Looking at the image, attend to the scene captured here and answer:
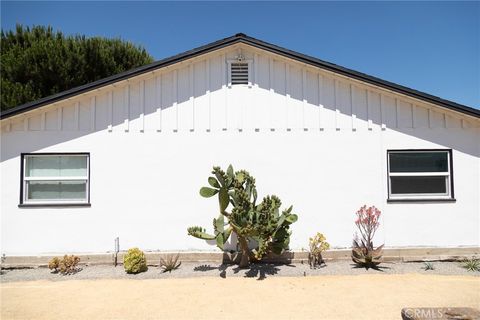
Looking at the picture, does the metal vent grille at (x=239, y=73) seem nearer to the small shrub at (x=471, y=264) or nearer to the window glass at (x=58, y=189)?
the window glass at (x=58, y=189)

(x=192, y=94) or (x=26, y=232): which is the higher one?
(x=192, y=94)

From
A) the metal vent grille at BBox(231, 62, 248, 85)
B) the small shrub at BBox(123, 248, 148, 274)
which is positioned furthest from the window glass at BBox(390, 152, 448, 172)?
the small shrub at BBox(123, 248, 148, 274)

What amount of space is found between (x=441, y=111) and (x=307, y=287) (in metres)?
5.73

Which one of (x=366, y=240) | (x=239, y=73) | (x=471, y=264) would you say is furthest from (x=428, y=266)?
(x=239, y=73)

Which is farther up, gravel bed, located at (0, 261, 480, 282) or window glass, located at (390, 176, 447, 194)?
window glass, located at (390, 176, 447, 194)

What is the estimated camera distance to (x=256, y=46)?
8336 millimetres

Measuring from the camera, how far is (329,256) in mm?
7941

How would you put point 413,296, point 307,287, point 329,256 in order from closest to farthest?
point 413,296
point 307,287
point 329,256

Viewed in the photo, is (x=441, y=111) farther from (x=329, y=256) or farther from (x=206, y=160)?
(x=206, y=160)

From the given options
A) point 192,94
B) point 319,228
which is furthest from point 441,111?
point 192,94

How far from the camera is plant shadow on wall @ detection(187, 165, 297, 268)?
663cm

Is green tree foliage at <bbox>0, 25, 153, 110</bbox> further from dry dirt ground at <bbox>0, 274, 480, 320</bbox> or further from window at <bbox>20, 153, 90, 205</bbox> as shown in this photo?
dry dirt ground at <bbox>0, 274, 480, 320</bbox>

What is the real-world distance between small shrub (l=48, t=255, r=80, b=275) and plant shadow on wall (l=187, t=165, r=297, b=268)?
9.38ft

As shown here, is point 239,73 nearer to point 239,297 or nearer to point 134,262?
point 134,262
